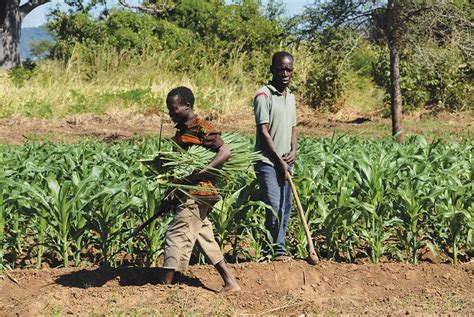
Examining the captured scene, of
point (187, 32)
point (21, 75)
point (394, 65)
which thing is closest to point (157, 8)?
point (187, 32)

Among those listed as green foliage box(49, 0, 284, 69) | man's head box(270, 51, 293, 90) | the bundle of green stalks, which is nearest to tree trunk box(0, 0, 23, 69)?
green foliage box(49, 0, 284, 69)

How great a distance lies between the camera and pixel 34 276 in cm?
588

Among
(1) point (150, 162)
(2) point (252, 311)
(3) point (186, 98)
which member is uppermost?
(3) point (186, 98)

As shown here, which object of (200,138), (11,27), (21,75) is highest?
(11,27)

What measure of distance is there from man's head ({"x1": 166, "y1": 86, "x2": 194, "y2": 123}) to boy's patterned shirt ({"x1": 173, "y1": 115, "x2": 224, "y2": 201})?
58mm

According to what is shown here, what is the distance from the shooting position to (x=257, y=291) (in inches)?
233

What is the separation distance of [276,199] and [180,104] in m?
1.24

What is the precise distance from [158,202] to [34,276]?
107cm

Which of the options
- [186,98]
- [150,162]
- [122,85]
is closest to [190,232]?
[150,162]

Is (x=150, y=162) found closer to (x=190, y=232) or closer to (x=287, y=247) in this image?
(x=190, y=232)

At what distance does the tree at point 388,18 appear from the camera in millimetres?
11925

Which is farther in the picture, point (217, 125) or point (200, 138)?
point (217, 125)

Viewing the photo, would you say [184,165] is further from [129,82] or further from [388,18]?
[129,82]

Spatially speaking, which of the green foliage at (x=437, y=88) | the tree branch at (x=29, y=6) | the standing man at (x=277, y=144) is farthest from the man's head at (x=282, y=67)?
the tree branch at (x=29, y=6)
